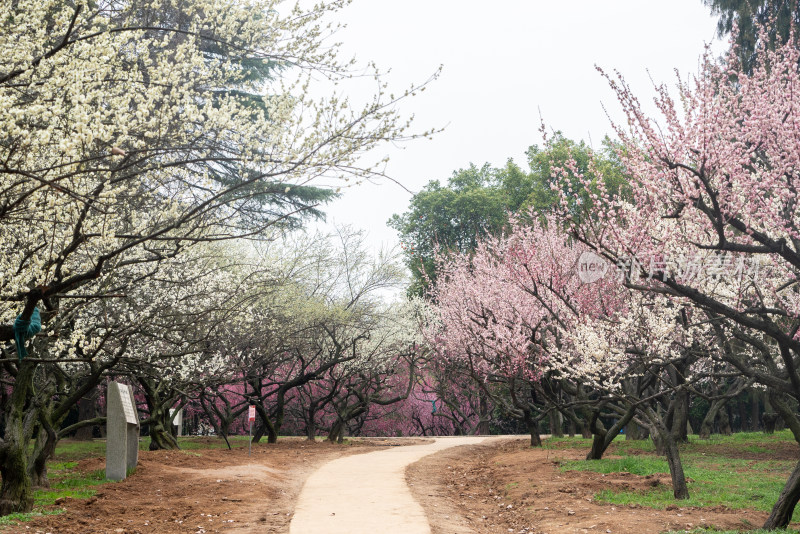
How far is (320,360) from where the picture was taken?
27156 mm

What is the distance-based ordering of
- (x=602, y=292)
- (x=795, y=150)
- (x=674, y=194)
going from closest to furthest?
(x=795, y=150) < (x=674, y=194) < (x=602, y=292)

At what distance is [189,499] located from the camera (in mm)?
11031

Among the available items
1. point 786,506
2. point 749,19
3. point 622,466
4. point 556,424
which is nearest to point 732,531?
point 786,506

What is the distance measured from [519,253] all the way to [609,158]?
26.2 m

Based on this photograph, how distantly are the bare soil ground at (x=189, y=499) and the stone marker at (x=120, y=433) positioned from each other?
361mm

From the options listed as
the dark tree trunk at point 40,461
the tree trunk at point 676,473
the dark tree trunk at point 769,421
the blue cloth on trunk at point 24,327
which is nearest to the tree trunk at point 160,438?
the dark tree trunk at point 40,461

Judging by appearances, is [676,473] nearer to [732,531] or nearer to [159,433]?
[732,531]

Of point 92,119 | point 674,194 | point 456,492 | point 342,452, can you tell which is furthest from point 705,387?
point 92,119

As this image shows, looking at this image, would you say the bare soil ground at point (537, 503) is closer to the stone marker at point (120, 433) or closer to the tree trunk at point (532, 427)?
the tree trunk at point (532, 427)

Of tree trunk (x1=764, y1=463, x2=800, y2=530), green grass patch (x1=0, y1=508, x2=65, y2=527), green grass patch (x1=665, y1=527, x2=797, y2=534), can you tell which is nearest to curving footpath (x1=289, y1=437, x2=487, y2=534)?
green grass patch (x1=665, y1=527, x2=797, y2=534)

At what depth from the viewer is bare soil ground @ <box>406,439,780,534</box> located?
8656 mm

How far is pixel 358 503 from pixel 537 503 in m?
2.65

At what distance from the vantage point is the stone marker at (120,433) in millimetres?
13086

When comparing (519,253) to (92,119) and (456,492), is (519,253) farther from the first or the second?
(92,119)
